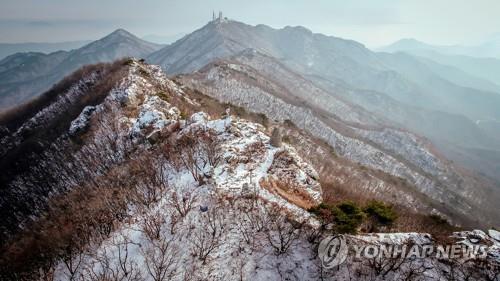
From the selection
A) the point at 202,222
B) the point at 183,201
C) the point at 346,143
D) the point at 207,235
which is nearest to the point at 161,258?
the point at 207,235

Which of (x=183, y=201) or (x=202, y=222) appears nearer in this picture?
(x=202, y=222)

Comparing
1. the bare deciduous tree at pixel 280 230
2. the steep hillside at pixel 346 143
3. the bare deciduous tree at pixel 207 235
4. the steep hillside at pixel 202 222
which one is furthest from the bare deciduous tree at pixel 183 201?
the steep hillside at pixel 346 143

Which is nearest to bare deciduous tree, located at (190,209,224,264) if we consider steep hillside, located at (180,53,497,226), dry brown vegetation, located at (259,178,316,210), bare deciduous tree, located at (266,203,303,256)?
bare deciduous tree, located at (266,203,303,256)

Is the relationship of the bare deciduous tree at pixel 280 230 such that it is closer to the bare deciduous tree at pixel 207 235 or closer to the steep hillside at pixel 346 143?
the bare deciduous tree at pixel 207 235

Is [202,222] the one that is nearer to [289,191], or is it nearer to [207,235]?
[207,235]

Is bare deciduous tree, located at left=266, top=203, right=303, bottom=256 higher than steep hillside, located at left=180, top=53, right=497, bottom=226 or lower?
higher

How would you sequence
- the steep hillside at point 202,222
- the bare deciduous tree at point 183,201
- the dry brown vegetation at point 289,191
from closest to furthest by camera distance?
the steep hillside at point 202,222, the bare deciduous tree at point 183,201, the dry brown vegetation at point 289,191

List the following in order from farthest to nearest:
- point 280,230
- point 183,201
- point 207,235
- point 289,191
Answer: point 289,191 → point 183,201 → point 207,235 → point 280,230

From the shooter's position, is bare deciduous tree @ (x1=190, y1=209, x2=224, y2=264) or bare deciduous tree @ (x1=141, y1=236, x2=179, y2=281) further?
bare deciduous tree @ (x1=190, y1=209, x2=224, y2=264)

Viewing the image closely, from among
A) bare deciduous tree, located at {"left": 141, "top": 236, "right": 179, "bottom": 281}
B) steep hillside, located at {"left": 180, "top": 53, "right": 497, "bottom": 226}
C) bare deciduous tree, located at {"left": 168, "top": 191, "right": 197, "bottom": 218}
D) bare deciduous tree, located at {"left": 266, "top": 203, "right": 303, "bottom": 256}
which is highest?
bare deciduous tree, located at {"left": 168, "top": 191, "right": 197, "bottom": 218}

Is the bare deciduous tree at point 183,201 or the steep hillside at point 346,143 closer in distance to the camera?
the bare deciduous tree at point 183,201

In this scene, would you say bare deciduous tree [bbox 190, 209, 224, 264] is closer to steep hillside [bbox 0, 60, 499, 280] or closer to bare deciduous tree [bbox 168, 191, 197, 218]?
steep hillside [bbox 0, 60, 499, 280]
